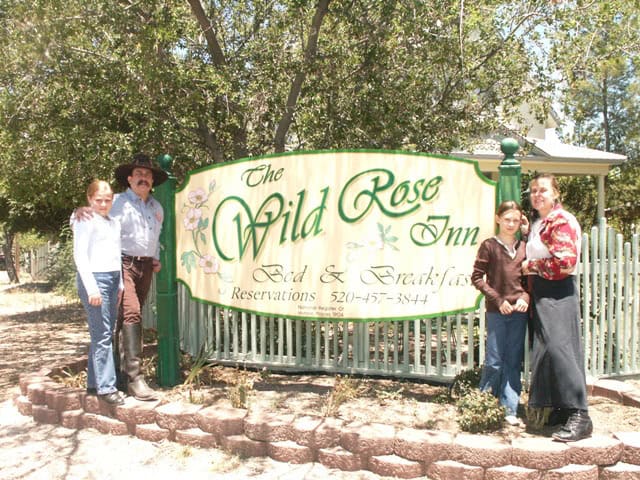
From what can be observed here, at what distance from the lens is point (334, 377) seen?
5.46 meters

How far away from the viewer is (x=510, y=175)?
13.9 feet

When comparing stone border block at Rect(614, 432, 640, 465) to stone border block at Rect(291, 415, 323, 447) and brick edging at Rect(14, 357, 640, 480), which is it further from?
stone border block at Rect(291, 415, 323, 447)

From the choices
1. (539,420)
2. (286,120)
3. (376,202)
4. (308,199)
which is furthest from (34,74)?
(539,420)

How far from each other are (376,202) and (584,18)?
3956 millimetres

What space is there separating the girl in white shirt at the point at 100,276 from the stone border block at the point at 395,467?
6.51 feet

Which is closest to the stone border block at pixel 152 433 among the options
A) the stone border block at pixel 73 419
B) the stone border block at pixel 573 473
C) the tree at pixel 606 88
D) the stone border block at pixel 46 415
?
the stone border block at pixel 73 419

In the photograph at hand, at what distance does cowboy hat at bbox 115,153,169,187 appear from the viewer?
469 cm

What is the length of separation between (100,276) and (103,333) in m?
0.43

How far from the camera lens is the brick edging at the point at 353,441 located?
10.9ft

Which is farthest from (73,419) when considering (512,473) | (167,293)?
(512,473)

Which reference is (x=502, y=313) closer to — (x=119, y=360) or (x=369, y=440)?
(x=369, y=440)

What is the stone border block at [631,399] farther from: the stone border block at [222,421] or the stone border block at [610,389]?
the stone border block at [222,421]

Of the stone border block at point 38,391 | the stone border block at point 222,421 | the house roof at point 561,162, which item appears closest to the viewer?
the stone border block at point 222,421

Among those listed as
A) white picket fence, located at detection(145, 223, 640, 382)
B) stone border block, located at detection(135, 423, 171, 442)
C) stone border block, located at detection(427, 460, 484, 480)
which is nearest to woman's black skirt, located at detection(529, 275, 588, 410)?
stone border block, located at detection(427, 460, 484, 480)
